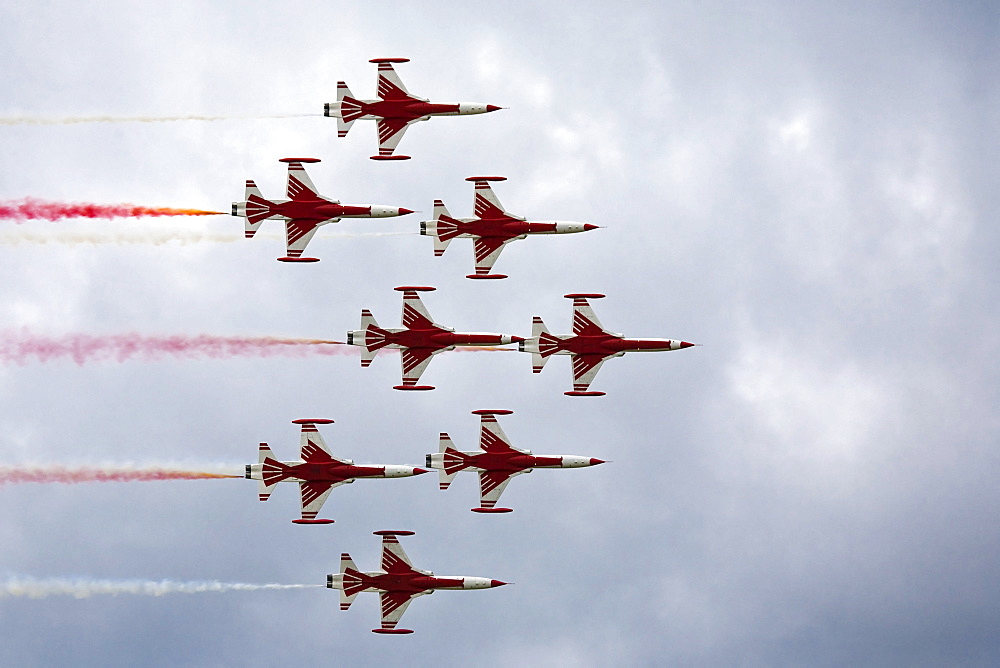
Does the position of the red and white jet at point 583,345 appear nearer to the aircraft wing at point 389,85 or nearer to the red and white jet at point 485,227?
the red and white jet at point 485,227

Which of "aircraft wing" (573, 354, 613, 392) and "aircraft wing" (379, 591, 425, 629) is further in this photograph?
"aircraft wing" (379, 591, 425, 629)

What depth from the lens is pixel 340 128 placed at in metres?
108

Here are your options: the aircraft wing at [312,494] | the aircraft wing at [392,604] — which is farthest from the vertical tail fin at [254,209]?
the aircraft wing at [392,604]

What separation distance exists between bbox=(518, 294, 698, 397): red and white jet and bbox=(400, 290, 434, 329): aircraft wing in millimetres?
6186

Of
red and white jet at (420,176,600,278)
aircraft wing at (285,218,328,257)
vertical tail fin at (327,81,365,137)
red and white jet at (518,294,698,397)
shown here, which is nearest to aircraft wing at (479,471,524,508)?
red and white jet at (518,294,698,397)

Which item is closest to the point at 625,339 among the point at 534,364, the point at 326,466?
the point at 534,364

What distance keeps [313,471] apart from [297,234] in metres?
14.8

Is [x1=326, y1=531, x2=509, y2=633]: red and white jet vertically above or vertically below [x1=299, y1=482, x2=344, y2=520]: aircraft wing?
below

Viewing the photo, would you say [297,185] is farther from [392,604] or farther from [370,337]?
[392,604]

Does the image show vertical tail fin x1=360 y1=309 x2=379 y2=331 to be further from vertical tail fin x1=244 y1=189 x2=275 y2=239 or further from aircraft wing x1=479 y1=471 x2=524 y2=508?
aircraft wing x1=479 y1=471 x2=524 y2=508

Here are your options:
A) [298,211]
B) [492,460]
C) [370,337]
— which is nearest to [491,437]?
[492,460]

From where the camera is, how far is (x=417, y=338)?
110m

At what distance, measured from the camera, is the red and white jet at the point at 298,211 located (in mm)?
107438

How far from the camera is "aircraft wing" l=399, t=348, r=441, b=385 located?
362 feet
